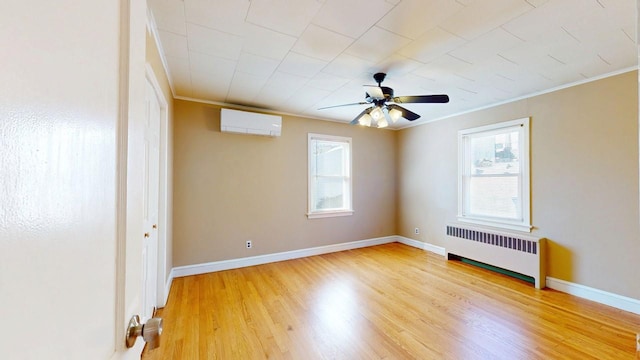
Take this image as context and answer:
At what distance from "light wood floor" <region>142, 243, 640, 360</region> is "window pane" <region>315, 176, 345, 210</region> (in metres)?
1.32

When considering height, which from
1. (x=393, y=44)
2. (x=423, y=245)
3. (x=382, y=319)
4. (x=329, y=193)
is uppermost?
(x=393, y=44)

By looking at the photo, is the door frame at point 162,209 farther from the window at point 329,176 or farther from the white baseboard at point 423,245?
the white baseboard at point 423,245

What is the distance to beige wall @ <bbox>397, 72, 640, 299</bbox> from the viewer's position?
2.50 m

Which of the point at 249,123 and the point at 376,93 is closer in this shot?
the point at 376,93

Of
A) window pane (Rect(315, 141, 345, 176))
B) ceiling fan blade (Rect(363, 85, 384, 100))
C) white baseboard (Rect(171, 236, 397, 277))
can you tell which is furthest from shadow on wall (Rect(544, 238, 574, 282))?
window pane (Rect(315, 141, 345, 176))

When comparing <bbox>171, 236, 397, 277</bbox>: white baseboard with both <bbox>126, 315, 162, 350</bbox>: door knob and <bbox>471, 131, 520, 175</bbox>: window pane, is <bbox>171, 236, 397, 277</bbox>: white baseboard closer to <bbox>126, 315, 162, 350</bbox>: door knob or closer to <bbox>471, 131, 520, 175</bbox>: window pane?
<bbox>471, 131, 520, 175</bbox>: window pane

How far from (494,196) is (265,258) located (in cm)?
351

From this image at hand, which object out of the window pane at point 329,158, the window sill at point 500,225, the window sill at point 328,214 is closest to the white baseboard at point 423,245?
the window sill at point 500,225

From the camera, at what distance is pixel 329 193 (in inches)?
179

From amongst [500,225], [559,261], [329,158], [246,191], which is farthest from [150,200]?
[559,261]

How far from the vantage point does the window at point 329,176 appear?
436 centimetres

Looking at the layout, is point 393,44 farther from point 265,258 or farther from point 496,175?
point 265,258

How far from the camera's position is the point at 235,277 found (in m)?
3.32

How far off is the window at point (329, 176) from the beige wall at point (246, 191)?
0.42ft
